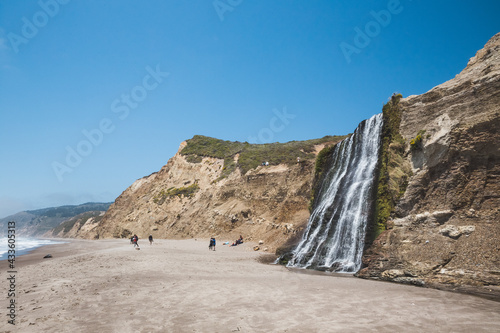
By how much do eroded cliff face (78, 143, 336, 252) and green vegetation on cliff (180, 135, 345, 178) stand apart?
1299 mm

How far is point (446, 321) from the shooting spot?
6.84 metres

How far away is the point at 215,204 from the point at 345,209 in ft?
70.1

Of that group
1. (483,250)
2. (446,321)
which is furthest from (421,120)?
(446,321)

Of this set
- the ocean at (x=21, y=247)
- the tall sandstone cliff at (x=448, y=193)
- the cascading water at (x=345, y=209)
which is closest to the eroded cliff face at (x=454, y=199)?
the tall sandstone cliff at (x=448, y=193)

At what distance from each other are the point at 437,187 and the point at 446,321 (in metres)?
9.66

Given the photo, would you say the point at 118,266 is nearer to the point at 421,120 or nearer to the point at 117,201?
the point at 421,120

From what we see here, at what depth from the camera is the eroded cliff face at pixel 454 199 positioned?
36.7ft

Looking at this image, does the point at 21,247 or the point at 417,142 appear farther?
the point at 21,247

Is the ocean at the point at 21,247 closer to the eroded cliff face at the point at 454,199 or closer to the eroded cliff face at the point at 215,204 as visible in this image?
the eroded cliff face at the point at 215,204

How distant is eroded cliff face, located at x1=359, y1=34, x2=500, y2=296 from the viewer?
1119 centimetres

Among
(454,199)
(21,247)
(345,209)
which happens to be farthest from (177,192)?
(454,199)

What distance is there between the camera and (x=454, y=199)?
1370cm

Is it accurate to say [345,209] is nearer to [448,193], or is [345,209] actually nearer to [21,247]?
[448,193]

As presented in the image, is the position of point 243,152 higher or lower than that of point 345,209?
higher
